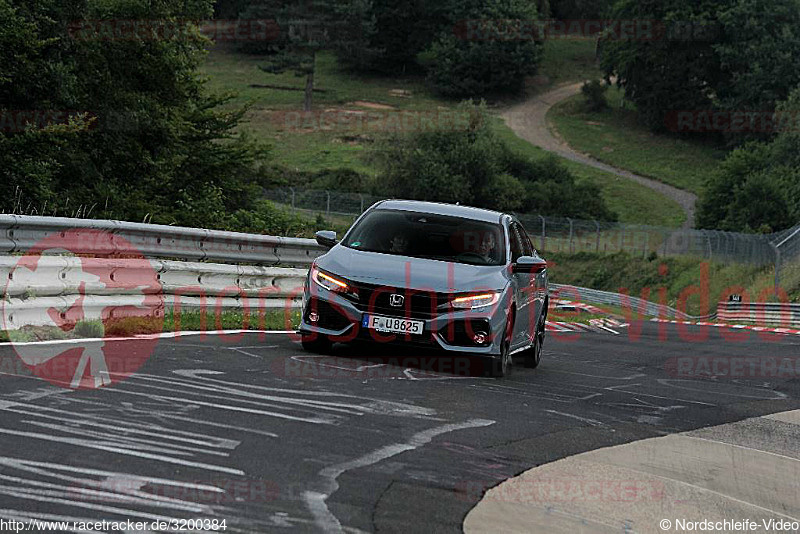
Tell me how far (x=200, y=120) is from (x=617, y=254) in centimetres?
3146

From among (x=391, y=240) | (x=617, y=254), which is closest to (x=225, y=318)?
(x=391, y=240)

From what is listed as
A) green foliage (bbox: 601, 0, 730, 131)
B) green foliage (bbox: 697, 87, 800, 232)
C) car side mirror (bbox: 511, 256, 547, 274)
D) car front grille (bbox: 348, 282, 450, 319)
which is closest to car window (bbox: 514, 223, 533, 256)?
car side mirror (bbox: 511, 256, 547, 274)

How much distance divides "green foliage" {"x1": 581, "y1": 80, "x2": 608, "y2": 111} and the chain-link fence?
51746 mm

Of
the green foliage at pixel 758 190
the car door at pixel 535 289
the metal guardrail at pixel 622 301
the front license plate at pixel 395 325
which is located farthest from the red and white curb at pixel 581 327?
the green foliage at pixel 758 190

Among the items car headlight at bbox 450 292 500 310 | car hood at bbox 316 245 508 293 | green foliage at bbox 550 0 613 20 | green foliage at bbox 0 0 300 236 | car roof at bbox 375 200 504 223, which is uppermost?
car roof at bbox 375 200 504 223

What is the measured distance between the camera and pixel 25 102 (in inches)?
1156

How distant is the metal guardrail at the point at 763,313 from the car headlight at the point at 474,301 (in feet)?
79.4

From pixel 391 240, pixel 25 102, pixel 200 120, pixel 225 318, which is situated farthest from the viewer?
pixel 200 120

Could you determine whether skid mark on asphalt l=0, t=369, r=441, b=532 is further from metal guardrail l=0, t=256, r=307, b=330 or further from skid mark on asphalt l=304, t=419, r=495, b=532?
metal guardrail l=0, t=256, r=307, b=330

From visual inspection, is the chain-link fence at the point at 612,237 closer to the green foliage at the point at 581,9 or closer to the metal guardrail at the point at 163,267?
the metal guardrail at the point at 163,267

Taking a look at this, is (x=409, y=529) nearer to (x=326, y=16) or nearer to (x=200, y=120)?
(x=200, y=120)

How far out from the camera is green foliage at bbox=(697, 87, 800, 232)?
70.7 metres

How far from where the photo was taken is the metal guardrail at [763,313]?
35.1m

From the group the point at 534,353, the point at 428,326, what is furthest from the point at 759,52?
the point at 428,326
